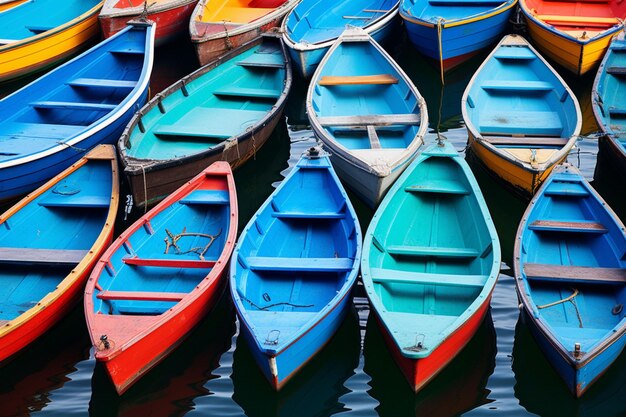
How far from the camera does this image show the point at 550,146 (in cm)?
1154

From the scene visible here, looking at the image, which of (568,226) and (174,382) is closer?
(174,382)

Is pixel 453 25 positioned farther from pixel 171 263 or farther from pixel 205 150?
pixel 171 263

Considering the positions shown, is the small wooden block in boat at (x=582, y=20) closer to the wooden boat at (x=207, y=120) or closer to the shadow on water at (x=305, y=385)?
the wooden boat at (x=207, y=120)

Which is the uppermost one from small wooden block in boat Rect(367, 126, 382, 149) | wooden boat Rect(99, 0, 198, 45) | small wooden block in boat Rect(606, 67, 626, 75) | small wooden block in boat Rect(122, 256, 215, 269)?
wooden boat Rect(99, 0, 198, 45)

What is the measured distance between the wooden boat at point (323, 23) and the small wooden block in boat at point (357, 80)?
0.79m

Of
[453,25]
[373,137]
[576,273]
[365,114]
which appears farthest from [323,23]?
[576,273]

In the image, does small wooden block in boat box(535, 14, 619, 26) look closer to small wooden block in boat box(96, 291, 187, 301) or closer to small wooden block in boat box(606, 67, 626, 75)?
small wooden block in boat box(606, 67, 626, 75)

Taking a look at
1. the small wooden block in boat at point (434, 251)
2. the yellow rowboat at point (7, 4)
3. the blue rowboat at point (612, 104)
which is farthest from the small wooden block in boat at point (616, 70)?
the yellow rowboat at point (7, 4)

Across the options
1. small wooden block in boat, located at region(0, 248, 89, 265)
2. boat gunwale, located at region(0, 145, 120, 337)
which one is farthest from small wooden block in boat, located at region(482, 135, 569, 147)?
small wooden block in boat, located at region(0, 248, 89, 265)

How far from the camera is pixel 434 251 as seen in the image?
9586mm

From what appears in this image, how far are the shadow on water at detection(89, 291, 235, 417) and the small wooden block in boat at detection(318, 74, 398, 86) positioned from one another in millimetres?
5617

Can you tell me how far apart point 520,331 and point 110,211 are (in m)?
5.36

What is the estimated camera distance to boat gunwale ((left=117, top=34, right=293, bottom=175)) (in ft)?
35.4

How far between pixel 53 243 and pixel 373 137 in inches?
190
